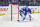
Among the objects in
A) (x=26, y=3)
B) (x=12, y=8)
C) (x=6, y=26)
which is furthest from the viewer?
(x=26, y=3)

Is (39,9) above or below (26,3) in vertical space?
below

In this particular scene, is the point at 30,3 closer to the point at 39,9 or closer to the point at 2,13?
the point at 39,9

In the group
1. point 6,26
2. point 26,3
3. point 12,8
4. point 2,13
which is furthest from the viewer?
point 26,3

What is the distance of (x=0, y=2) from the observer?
483cm

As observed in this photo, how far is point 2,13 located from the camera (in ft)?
15.3

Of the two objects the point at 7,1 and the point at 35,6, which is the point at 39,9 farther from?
the point at 7,1

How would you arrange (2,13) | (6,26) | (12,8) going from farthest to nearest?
(2,13)
(12,8)
(6,26)

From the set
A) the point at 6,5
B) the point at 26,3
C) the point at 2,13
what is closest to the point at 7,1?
the point at 6,5

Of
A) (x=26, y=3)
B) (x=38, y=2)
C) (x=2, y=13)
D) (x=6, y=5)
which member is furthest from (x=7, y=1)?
(x=38, y=2)

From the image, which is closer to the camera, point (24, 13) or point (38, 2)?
point (24, 13)

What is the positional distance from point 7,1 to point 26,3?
3.72ft

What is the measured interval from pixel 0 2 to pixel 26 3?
153 cm

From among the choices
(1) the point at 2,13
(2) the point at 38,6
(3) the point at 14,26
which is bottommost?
(3) the point at 14,26

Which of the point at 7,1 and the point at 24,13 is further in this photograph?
the point at 7,1
